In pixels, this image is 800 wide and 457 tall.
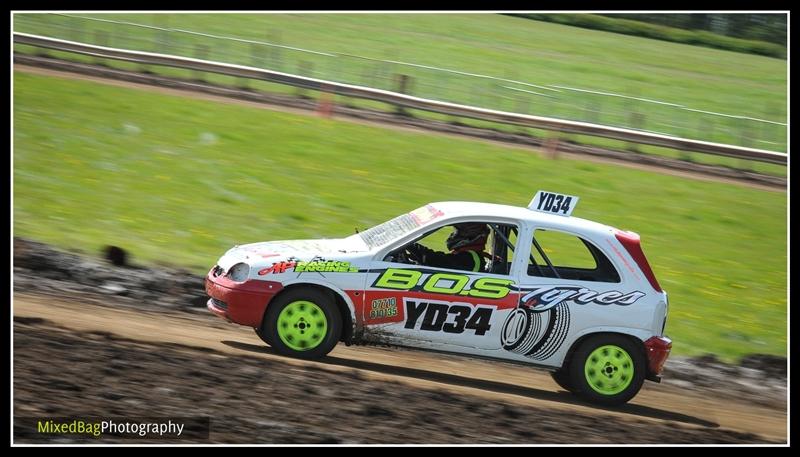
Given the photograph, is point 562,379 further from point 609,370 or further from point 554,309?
point 554,309

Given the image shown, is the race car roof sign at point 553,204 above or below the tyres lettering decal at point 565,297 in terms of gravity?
above

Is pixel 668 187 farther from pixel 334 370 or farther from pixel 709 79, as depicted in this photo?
pixel 334 370

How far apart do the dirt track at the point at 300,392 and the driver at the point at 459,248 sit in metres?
1.19

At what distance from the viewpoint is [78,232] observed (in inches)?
523

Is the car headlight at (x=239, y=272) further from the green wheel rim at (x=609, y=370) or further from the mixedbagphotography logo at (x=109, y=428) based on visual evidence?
the green wheel rim at (x=609, y=370)

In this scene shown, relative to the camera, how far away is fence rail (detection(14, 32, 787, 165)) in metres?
22.1

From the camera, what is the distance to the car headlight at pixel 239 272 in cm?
890

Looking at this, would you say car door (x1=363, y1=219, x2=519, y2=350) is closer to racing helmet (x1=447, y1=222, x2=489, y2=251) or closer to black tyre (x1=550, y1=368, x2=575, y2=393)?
racing helmet (x1=447, y1=222, x2=489, y2=251)

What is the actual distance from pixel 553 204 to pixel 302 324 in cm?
275

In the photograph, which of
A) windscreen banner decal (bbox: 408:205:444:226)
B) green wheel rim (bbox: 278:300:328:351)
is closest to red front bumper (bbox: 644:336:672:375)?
windscreen banner decal (bbox: 408:205:444:226)

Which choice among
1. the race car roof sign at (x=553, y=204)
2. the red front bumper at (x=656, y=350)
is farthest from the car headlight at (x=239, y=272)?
the red front bumper at (x=656, y=350)

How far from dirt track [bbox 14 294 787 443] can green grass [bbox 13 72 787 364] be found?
2.64 m
